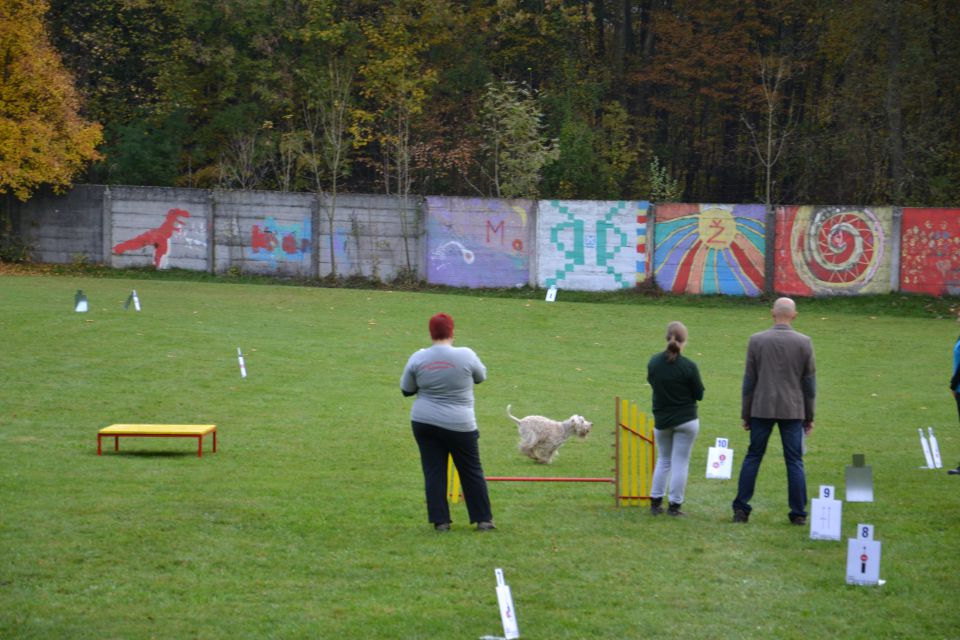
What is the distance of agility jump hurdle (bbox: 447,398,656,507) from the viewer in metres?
10.6

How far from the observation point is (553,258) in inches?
1371

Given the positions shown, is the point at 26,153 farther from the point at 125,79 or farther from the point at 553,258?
the point at 553,258

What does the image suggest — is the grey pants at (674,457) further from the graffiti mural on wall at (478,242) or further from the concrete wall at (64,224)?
the concrete wall at (64,224)

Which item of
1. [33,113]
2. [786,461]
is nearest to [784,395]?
[786,461]

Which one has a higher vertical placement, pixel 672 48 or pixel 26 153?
pixel 672 48

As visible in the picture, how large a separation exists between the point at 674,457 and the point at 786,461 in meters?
0.96

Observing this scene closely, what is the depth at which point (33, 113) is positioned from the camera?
3662cm

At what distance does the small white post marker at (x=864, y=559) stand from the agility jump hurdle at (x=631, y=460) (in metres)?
2.84

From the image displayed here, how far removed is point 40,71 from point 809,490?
31.3 m

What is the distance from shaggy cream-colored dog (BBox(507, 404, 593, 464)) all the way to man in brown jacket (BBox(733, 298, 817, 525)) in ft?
10.1

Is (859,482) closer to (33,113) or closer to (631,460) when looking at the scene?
(631,460)

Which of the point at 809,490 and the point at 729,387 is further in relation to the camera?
the point at 729,387

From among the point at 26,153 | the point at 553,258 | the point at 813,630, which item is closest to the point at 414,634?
the point at 813,630

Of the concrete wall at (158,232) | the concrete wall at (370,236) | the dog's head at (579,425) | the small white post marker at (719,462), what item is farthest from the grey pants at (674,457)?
the concrete wall at (158,232)
